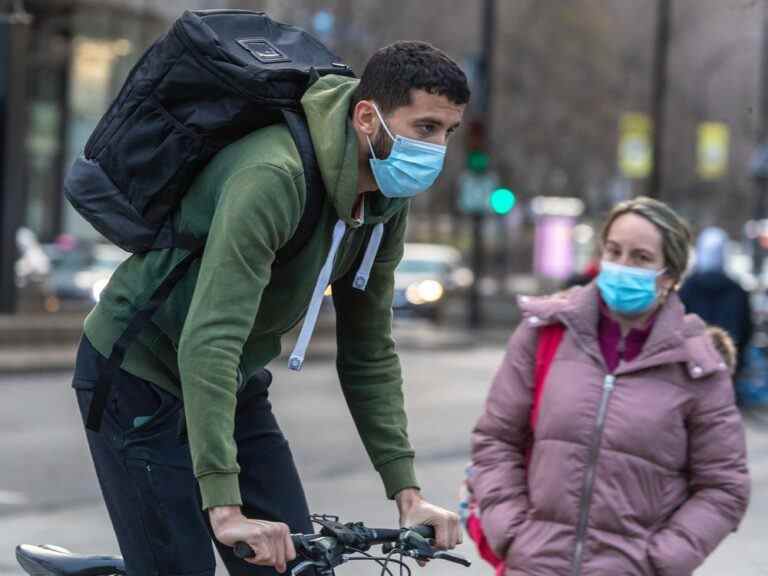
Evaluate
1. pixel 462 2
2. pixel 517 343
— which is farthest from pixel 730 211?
pixel 517 343

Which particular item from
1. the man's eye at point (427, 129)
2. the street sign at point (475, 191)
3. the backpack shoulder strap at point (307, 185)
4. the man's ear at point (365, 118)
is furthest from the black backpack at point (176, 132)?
the street sign at point (475, 191)

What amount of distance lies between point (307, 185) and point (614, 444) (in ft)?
4.01

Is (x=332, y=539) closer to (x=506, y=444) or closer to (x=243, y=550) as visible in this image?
(x=243, y=550)

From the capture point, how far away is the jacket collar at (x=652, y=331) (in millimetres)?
4082

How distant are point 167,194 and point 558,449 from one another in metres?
1.30

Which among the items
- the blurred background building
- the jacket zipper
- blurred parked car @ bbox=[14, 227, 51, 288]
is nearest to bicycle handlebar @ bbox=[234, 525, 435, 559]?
the jacket zipper

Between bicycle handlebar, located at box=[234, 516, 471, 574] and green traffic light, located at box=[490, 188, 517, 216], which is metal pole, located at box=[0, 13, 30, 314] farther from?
bicycle handlebar, located at box=[234, 516, 471, 574]

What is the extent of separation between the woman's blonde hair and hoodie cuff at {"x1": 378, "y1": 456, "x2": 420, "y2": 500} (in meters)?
1.12

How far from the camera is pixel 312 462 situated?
11164mm

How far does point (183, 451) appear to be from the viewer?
10.8 ft

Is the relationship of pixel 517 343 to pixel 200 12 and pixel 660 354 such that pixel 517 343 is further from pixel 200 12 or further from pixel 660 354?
pixel 200 12

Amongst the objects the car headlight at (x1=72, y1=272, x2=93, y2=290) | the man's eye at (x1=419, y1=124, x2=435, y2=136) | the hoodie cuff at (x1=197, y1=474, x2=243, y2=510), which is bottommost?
the car headlight at (x1=72, y1=272, x2=93, y2=290)

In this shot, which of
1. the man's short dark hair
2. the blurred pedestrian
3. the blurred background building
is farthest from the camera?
the blurred background building

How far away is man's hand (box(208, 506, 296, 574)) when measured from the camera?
2.94 metres
